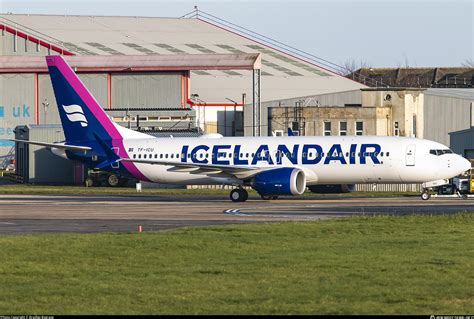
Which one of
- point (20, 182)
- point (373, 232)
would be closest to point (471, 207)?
point (373, 232)

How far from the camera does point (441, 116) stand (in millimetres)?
89188

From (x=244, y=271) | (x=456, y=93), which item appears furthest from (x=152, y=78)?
(x=244, y=271)

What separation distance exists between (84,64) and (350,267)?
72171 millimetres

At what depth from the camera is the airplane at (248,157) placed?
53031mm

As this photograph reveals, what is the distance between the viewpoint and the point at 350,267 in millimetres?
22328

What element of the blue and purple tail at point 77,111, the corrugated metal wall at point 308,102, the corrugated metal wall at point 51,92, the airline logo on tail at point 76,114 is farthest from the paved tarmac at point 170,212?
the corrugated metal wall at point 51,92

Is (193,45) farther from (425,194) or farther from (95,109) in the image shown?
(425,194)

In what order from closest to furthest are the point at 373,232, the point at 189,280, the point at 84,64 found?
the point at 189,280
the point at 373,232
the point at 84,64

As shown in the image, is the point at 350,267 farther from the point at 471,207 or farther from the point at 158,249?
the point at 471,207

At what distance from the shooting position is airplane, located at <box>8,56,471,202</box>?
53031 millimetres

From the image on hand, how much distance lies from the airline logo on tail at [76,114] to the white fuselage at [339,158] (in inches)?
237

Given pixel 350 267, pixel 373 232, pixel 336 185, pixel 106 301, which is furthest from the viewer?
pixel 336 185

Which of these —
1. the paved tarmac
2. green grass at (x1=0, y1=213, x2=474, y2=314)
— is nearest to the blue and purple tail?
the paved tarmac

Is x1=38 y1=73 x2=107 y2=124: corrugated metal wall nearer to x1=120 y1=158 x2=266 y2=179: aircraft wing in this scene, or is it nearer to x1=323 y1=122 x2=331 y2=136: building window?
x1=323 y1=122 x2=331 y2=136: building window
